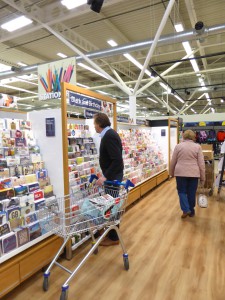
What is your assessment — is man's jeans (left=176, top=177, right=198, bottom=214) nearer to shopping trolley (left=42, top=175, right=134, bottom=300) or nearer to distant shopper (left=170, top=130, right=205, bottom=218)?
distant shopper (left=170, top=130, right=205, bottom=218)

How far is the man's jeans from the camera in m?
4.36

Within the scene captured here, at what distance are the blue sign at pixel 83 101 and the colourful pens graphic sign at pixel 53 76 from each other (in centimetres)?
37

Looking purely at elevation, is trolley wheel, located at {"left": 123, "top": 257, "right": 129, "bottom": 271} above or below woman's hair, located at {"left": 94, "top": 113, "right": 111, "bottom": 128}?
below

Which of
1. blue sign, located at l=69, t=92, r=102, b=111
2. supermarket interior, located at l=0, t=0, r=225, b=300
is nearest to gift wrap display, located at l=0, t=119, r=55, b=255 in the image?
supermarket interior, located at l=0, t=0, r=225, b=300

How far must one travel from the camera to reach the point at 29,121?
3195 millimetres

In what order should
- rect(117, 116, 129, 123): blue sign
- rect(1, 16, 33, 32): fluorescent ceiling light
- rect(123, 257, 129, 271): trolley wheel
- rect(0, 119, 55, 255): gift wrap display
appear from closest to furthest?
rect(0, 119, 55, 255): gift wrap display, rect(123, 257, 129, 271): trolley wheel, rect(1, 16, 33, 32): fluorescent ceiling light, rect(117, 116, 129, 123): blue sign

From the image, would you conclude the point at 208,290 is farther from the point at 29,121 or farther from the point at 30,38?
the point at 30,38

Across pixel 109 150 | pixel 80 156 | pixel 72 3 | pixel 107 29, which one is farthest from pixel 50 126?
pixel 107 29

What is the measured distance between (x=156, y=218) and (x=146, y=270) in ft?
5.93

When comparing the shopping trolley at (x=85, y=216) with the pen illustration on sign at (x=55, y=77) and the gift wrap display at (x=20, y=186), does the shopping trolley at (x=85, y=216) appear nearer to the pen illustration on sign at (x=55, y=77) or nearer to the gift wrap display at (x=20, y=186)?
the gift wrap display at (x=20, y=186)

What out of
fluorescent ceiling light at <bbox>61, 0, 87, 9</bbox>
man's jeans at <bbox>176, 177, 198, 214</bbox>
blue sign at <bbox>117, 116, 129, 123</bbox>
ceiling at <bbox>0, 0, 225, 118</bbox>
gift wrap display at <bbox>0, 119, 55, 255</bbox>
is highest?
ceiling at <bbox>0, 0, 225, 118</bbox>

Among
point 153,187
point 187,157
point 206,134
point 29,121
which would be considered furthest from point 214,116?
point 29,121

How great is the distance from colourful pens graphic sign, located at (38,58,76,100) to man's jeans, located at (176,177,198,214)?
108 inches

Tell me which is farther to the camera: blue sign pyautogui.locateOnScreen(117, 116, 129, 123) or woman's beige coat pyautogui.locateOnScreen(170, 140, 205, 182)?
blue sign pyautogui.locateOnScreen(117, 116, 129, 123)
